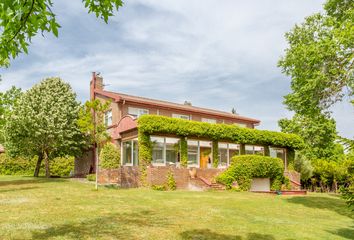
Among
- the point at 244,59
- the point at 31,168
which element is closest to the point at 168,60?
the point at 244,59

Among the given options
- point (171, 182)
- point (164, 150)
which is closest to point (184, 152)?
point (164, 150)

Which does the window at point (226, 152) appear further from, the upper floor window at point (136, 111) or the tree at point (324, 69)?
the tree at point (324, 69)

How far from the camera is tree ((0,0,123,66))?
5475 mm

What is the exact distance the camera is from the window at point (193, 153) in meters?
29.1

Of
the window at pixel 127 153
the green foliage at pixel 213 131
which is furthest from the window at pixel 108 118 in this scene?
the green foliage at pixel 213 131

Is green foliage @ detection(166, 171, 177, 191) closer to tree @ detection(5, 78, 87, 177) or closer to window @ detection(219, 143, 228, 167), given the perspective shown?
window @ detection(219, 143, 228, 167)

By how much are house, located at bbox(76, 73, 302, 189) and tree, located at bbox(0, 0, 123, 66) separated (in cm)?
1788

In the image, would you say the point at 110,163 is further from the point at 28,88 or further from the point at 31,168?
the point at 31,168

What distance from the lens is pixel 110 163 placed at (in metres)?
28.8

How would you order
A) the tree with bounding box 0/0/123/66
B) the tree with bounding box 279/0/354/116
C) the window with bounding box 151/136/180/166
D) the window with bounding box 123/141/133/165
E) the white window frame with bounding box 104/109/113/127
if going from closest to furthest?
the tree with bounding box 0/0/123/66
the tree with bounding box 279/0/354/116
the window with bounding box 151/136/180/166
the window with bounding box 123/141/133/165
the white window frame with bounding box 104/109/113/127

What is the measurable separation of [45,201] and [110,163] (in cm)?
1473

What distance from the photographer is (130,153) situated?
92.4 feet

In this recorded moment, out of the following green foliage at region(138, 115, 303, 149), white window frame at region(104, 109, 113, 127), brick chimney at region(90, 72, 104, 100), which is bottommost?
green foliage at region(138, 115, 303, 149)

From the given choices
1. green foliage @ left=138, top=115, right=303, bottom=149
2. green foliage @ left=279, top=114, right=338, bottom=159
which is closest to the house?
green foliage @ left=138, top=115, right=303, bottom=149
